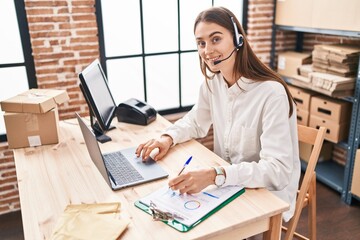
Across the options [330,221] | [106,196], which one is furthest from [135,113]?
[330,221]

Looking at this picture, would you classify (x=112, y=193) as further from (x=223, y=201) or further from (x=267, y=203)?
(x=267, y=203)

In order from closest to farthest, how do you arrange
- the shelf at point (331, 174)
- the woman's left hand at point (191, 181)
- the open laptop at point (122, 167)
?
the woman's left hand at point (191, 181) < the open laptop at point (122, 167) < the shelf at point (331, 174)

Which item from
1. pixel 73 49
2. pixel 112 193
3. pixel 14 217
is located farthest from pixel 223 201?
pixel 14 217

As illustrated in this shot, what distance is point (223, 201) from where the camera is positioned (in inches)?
50.2

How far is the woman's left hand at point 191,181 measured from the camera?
1299 mm

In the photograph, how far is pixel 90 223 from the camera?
1158mm

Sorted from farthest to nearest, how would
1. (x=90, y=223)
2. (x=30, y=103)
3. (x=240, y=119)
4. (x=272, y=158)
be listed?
(x=30, y=103), (x=240, y=119), (x=272, y=158), (x=90, y=223)

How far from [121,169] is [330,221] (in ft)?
5.79

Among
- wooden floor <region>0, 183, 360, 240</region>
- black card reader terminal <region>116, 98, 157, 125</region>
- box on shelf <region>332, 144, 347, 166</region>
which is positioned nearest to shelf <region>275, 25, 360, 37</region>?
box on shelf <region>332, 144, 347, 166</region>

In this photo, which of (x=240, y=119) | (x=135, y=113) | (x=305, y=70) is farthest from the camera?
(x=305, y=70)

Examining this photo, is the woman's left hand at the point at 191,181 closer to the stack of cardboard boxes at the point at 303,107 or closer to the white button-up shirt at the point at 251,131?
the white button-up shirt at the point at 251,131

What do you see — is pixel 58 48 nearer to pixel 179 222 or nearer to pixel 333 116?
pixel 179 222

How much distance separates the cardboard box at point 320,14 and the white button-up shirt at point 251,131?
4.54 feet

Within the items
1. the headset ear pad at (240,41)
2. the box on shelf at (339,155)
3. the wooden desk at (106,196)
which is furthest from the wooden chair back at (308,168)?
the box on shelf at (339,155)
